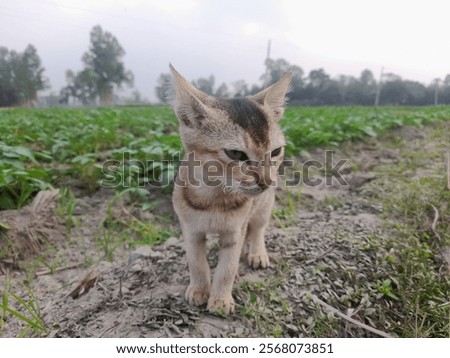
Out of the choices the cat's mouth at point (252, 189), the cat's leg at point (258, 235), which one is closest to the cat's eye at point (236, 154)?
the cat's mouth at point (252, 189)

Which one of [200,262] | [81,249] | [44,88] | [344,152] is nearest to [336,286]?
[200,262]

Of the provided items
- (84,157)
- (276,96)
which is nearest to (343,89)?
(276,96)

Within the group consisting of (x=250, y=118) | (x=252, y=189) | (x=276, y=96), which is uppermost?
(x=276, y=96)

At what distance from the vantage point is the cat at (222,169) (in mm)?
1165

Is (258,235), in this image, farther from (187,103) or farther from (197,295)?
(187,103)

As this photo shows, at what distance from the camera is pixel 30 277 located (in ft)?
5.83

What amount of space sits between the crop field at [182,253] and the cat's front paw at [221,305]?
1.5 inches

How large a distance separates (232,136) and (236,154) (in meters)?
0.07

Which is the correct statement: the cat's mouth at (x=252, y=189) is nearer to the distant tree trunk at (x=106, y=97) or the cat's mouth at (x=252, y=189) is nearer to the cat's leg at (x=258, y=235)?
the cat's leg at (x=258, y=235)

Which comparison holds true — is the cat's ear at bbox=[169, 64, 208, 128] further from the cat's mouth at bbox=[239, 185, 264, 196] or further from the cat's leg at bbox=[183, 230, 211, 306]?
the cat's leg at bbox=[183, 230, 211, 306]

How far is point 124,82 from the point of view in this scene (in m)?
2.21

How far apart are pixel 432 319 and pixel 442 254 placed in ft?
1.56

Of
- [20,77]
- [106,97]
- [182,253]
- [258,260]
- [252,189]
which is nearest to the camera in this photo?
[252,189]

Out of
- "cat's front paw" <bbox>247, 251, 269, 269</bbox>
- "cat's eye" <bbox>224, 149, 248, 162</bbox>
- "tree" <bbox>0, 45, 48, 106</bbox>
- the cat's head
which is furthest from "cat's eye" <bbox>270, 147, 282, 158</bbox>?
"tree" <bbox>0, 45, 48, 106</bbox>
